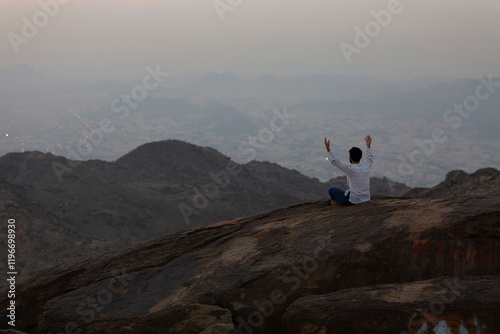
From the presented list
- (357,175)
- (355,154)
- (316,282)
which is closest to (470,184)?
(357,175)

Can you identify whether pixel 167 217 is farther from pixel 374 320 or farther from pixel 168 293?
pixel 374 320

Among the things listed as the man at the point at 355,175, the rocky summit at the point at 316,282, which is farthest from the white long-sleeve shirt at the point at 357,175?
the rocky summit at the point at 316,282

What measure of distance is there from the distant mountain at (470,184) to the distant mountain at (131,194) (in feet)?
75.5

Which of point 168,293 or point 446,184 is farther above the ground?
point 168,293

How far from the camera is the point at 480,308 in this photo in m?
6.94

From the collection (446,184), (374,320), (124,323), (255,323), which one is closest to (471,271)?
(374,320)

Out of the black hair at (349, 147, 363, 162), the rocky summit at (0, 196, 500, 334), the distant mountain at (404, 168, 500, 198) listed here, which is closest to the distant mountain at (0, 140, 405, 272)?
the distant mountain at (404, 168, 500, 198)

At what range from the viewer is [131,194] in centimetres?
5259

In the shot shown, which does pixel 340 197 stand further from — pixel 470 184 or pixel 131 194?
pixel 131 194

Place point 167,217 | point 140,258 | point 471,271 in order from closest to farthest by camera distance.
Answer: point 471,271
point 140,258
point 167,217

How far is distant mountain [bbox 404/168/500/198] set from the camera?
3103 cm

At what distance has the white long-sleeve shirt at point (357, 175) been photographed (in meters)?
10.7

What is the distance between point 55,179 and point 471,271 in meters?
57.1

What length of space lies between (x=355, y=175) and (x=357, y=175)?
1.9 inches
